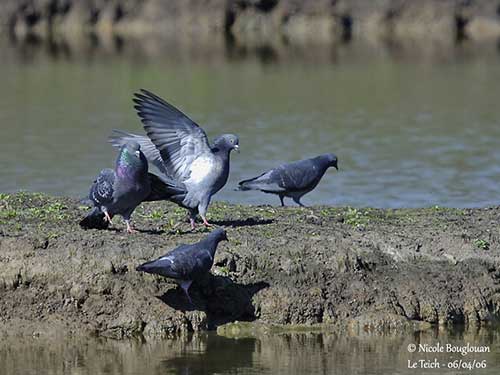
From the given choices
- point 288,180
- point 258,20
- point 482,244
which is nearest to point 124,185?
point 288,180

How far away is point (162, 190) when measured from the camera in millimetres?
11086

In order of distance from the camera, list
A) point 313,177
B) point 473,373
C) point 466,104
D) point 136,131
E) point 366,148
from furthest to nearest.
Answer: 1. point 466,104
2. point 136,131
3. point 366,148
4. point 313,177
5. point 473,373

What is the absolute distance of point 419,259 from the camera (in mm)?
10883

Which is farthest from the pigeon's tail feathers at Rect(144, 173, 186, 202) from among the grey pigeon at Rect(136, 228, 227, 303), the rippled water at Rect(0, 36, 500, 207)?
the rippled water at Rect(0, 36, 500, 207)

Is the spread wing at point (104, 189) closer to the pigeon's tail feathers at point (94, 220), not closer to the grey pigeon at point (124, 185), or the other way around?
the grey pigeon at point (124, 185)

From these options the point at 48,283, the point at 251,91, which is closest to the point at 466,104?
the point at 251,91

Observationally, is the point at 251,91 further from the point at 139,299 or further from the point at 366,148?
the point at 139,299

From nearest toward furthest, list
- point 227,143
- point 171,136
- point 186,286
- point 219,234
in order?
point 186,286, point 219,234, point 227,143, point 171,136

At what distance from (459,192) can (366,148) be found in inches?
141

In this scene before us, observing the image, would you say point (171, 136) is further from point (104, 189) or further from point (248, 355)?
point (248, 355)

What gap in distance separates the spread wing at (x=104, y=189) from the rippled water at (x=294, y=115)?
5488 millimetres

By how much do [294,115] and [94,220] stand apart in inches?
530

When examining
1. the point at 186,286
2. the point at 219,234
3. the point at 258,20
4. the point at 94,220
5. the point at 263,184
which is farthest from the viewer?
the point at 258,20

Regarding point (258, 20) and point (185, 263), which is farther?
point (258, 20)
